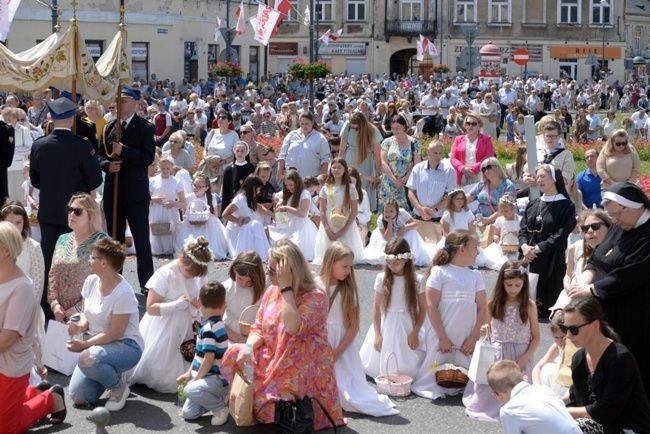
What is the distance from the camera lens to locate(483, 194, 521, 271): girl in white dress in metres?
13.4

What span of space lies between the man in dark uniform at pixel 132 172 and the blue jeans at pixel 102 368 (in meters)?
3.40

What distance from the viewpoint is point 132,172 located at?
11.2m

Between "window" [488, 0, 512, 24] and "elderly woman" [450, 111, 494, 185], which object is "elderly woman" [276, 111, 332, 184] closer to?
"elderly woman" [450, 111, 494, 185]

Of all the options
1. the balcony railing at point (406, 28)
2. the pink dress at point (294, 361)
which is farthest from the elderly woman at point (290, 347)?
the balcony railing at point (406, 28)

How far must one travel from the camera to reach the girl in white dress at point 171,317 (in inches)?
330

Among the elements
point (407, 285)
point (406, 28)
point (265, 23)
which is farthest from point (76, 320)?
point (406, 28)

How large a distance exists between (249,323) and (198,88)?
34015 millimetres

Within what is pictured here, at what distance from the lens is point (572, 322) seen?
628 cm

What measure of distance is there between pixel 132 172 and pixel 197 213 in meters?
3.17

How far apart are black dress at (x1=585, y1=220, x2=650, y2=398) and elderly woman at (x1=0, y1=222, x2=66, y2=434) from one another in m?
3.74

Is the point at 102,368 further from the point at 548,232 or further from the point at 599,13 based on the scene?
the point at 599,13

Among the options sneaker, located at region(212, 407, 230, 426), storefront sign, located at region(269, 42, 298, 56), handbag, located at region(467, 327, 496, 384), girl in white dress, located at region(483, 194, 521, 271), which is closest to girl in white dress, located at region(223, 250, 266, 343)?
sneaker, located at region(212, 407, 230, 426)

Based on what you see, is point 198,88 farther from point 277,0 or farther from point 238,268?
point 238,268

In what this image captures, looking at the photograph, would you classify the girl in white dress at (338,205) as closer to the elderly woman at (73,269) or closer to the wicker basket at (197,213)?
the wicker basket at (197,213)
